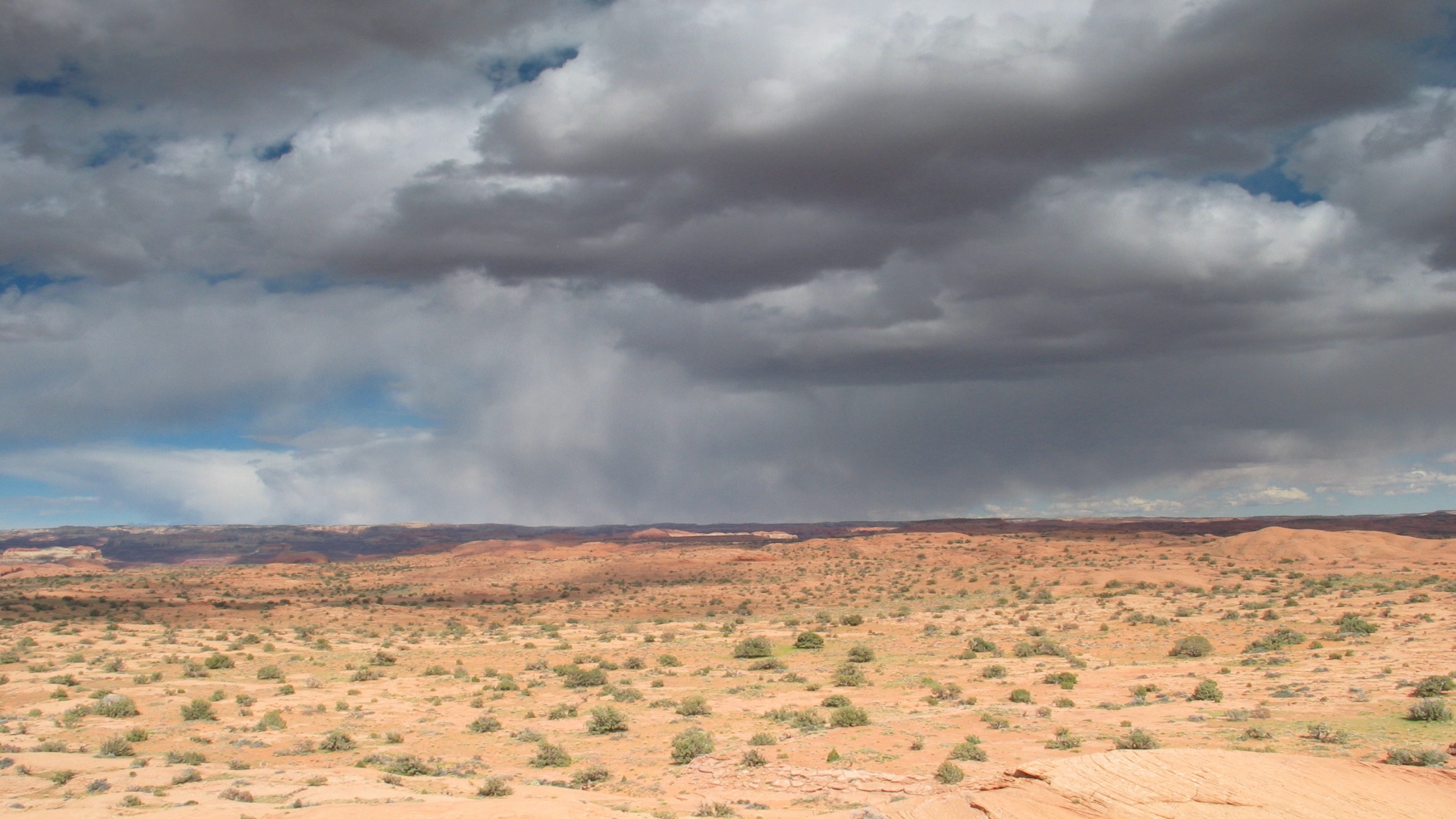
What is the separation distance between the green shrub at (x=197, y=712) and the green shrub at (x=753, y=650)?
1971 cm

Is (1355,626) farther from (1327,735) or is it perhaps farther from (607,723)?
(607,723)

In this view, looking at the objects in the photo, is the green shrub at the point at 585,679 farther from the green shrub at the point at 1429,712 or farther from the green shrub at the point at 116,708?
the green shrub at the point at 1429,712

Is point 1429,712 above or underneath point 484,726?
above

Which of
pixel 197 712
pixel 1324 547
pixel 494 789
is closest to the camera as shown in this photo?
pixel 494 789

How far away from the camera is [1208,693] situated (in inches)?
928

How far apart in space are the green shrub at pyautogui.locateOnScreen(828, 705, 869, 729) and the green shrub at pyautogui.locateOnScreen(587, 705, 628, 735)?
19.4ft

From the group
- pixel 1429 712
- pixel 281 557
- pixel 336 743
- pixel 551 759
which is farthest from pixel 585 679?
pixel 281 557

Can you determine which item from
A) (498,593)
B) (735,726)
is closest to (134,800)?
(735,726)

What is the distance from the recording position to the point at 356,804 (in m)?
15.6

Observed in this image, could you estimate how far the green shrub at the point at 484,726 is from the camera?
80.9ft

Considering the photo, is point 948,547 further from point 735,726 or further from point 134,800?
point 134,800

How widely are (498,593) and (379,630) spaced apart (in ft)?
87.8

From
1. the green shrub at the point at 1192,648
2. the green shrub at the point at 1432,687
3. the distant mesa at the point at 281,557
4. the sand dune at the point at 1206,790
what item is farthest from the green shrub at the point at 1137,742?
the distant mesa at the point at 281,557

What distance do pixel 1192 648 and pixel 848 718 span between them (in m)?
16.4
